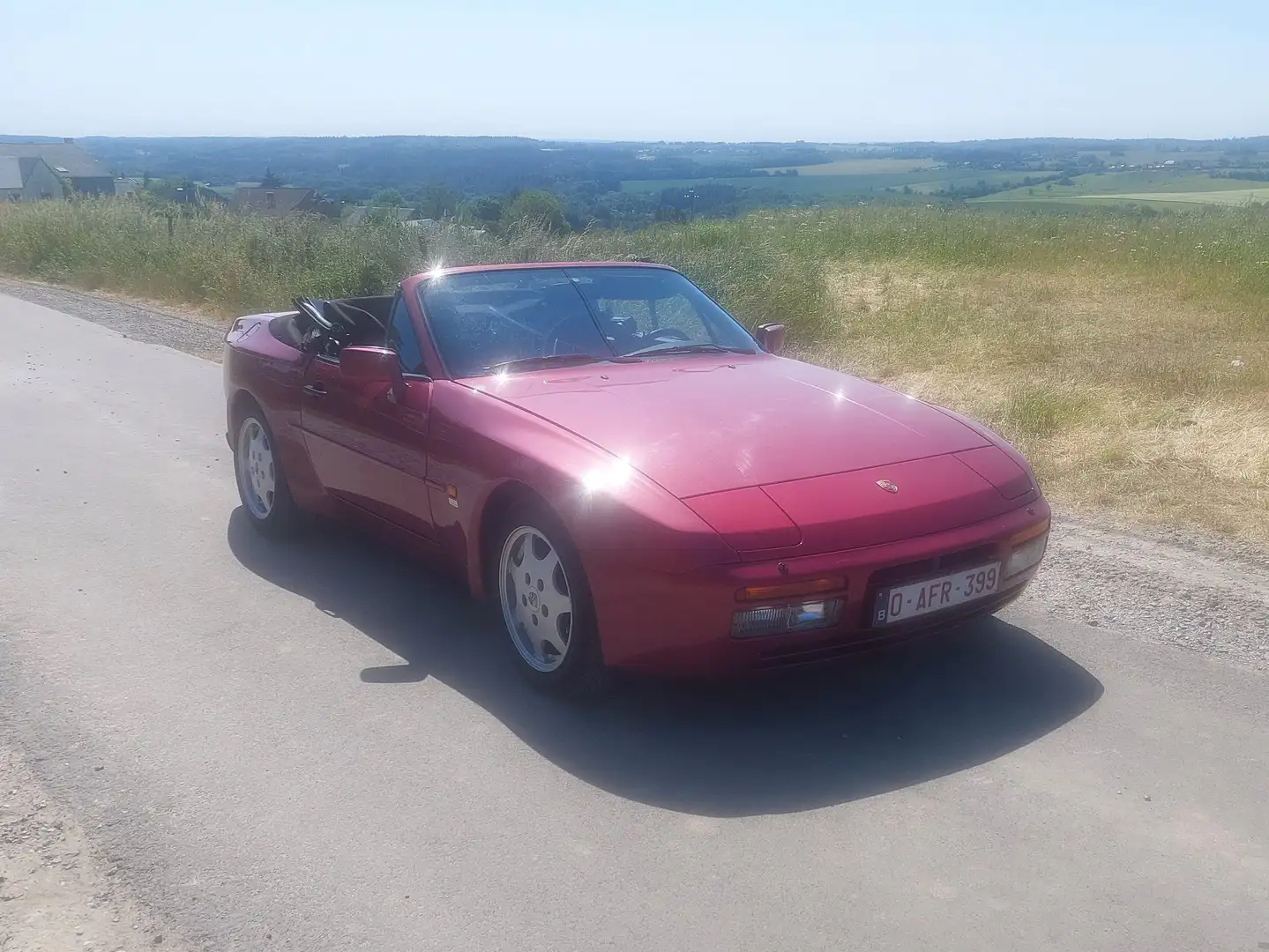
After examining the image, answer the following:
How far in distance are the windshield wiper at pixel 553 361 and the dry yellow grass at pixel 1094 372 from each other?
9.69 ft

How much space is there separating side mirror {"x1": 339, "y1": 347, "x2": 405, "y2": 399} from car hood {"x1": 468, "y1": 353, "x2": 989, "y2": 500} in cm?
35

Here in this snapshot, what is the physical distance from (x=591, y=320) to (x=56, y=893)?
3032 millimetres

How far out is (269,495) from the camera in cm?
606

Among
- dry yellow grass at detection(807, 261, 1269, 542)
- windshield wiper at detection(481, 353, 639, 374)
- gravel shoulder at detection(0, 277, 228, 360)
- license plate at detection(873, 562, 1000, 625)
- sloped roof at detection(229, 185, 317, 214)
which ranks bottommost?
gravel shoulder at detection(0, 277, 228, 360)

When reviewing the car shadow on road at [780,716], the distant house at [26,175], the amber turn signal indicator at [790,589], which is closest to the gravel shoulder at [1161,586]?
the car shadow on road at [780,716]

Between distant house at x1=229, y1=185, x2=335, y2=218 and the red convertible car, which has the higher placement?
the red convertible car

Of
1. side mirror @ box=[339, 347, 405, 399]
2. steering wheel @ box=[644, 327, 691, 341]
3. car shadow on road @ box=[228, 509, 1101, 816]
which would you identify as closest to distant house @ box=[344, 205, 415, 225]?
steering wheel @ box=[644, 327, 691, 341]

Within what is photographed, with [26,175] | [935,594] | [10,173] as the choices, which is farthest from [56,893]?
[26,175]

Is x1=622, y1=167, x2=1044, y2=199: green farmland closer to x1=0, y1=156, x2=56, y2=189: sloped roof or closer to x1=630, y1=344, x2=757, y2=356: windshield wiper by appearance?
x1=630, y1=344, x2=757, y2=356: windshield wiper

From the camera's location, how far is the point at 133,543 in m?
6.02

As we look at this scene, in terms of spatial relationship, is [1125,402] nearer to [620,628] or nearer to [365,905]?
[620,628]

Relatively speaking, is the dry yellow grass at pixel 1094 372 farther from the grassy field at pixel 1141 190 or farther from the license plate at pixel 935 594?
the grassy field at pixel 1141 190

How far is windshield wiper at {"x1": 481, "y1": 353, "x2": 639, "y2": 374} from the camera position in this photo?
15.8 ft

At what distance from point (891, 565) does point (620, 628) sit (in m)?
0.85
